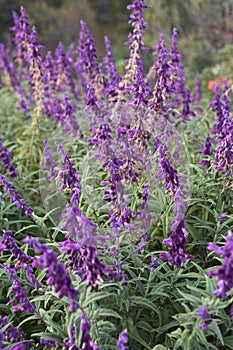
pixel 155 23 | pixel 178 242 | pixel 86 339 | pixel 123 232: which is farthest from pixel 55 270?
pixel 155 23

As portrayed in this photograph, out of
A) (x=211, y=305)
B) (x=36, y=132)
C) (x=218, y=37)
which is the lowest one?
(x=211, y=305)

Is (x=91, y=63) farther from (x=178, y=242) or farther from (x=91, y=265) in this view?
(x=91, y=265)

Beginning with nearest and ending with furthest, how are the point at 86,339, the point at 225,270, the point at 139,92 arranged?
the point at 225,270, the point at 86,339, the point at 139,92

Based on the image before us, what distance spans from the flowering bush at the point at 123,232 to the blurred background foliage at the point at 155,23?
807 centimetres

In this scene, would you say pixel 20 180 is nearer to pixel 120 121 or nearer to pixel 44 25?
pixel 120 121

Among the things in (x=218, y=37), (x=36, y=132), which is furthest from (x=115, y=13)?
(x=36, y=132)

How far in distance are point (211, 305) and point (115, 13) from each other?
65.9 ft

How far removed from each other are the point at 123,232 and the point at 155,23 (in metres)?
15.0

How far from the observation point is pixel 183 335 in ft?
8.45

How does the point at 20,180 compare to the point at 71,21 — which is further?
the point at 71,21

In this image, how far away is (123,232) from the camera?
350 centimetres

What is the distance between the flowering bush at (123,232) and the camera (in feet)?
8.82

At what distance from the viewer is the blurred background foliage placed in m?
15.3

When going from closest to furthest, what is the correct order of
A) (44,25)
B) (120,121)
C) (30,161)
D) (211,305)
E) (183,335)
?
1. (211,305)
2. (183,335)
3. (120,121)
4. (30,161)
5. (44,25)
